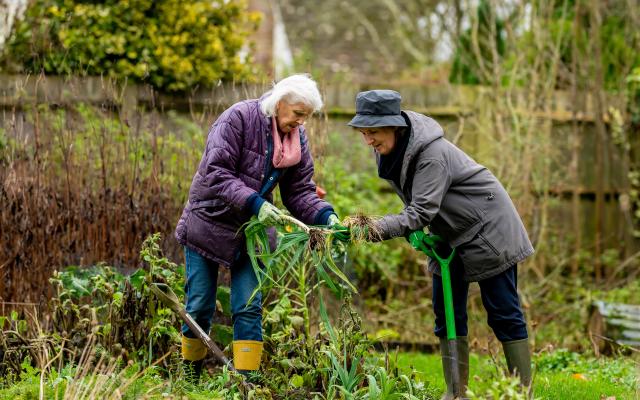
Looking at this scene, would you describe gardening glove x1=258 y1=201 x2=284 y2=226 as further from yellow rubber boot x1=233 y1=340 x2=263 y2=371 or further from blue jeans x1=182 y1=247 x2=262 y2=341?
yellow rubber boot x1=233 y1=340 x2=263 y2=371

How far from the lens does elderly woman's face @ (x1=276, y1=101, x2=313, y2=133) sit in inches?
169

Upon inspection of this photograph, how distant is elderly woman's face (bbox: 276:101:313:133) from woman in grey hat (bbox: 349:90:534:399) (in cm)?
27

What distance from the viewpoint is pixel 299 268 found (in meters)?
4.93

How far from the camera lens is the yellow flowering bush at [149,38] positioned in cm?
779

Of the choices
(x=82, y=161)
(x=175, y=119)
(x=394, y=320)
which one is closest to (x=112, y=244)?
(x=82, y=161)

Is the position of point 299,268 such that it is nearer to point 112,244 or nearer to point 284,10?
point 112,244

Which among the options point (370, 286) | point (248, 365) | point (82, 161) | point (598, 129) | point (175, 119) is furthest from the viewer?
point (598, 129)

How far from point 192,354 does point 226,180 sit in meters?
0.95

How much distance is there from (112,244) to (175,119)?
2074mm

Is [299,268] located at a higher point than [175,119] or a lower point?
lower

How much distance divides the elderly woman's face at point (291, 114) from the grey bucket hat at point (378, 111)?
0.30 meters

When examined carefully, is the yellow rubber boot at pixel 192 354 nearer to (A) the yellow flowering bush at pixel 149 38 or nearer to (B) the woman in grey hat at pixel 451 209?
(B) the woman in grey hat at pixel 451 209

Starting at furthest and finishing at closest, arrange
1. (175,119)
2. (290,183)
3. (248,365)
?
(175,119) → (290,183) → (248,365)

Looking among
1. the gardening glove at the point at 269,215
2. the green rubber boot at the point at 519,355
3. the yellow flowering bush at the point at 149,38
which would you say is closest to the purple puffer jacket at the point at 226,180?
the gardening glove at the point at 269,215
